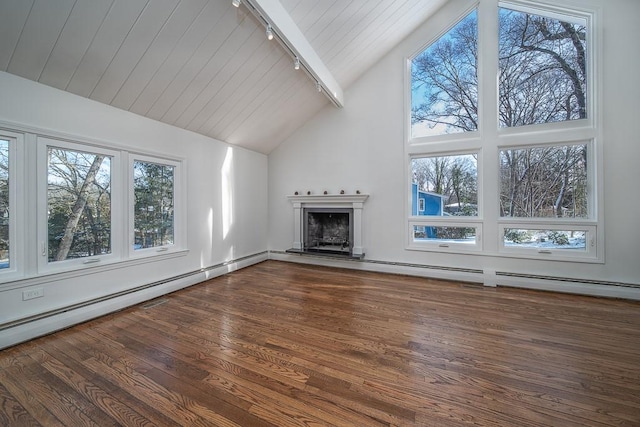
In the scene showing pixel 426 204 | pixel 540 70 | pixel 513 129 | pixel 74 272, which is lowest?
pixel 74 272

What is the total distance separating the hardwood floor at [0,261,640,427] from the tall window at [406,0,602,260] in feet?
3.89

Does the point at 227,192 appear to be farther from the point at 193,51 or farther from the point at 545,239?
the point at 545,239

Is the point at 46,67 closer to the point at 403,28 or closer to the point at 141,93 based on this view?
the point at 141,93

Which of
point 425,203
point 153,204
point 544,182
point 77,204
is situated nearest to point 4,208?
point 77,204

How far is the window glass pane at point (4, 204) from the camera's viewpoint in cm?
214

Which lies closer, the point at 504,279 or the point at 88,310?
the point at 88,310

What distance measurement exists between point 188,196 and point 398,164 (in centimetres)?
351

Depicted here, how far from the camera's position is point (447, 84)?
4.11m

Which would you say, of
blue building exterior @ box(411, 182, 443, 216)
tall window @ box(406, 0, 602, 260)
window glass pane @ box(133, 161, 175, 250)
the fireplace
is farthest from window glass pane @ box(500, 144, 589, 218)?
window glass pane @ box(133, 161, 175, 250)

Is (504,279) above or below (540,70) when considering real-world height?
below

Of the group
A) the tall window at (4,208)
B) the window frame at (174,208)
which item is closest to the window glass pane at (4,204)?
the tall window at (4,208)

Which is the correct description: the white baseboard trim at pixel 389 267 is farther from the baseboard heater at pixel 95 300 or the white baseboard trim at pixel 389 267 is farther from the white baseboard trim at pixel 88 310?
the white baseboard trim at pixel 88 310

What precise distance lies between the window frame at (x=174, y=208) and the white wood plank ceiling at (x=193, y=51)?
56 cm

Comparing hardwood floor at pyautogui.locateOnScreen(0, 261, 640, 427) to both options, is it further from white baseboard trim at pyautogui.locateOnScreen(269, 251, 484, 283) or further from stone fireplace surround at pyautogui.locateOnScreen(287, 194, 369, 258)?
stone fireplace surround at pyautogui.locateOnScreen(287, 194, 369, 258)
